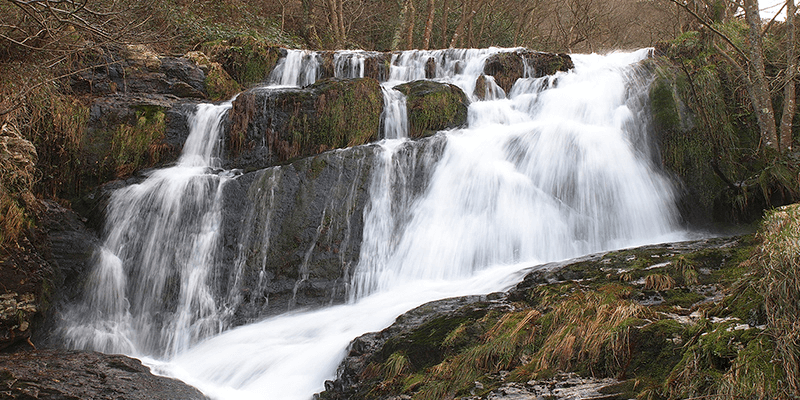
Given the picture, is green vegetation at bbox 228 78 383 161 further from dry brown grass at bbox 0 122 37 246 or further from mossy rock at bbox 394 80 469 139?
dry brown grass at bbox 0 122 37 246

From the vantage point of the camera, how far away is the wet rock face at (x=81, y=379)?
429 centimetres

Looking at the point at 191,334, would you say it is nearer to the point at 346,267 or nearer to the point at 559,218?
the point at 346,267

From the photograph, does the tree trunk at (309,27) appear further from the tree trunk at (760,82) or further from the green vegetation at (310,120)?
the tree trunk at (760,82)

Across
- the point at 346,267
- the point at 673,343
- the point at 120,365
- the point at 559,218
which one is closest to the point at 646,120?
the point at 559,218

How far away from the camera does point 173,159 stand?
9.41 meters

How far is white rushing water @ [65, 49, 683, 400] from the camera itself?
607 centimetres

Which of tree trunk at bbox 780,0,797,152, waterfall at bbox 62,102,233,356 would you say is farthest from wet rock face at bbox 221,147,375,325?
tree trunk at bbox 780,0,797,152

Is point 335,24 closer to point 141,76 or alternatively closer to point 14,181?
point 141,76

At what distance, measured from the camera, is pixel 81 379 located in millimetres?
4605

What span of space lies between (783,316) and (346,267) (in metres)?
5.87

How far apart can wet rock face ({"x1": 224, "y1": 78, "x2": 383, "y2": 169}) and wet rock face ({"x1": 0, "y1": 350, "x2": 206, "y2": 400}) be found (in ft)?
15.9

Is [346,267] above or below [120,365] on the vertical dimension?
above

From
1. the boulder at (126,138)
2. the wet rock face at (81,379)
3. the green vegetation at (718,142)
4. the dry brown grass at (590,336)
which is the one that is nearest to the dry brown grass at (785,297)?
the dry brown grass at (590,336)

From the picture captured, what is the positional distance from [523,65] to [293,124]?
6685 mm
